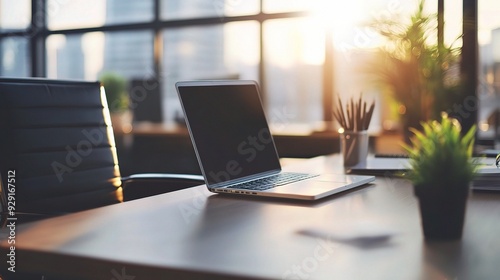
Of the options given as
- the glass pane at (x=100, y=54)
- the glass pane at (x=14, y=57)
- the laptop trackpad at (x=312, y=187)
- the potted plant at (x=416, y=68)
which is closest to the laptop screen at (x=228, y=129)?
the laptop trackpad at (x=312, y=187)

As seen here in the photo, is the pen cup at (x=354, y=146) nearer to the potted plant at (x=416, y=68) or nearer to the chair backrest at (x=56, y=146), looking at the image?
the chair backrest at (x=56, y=146)

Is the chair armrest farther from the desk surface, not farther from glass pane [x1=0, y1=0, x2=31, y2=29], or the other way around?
glass pane [x1=0, y1=0, x2=31, y2=29]

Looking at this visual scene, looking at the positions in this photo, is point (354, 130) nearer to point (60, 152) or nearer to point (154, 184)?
point (154, 184)

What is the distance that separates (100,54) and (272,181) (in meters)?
4.75

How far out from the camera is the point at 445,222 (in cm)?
96

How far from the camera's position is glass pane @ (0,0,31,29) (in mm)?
6188

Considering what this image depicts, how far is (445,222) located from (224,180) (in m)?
0.67

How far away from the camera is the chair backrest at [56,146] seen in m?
1.70

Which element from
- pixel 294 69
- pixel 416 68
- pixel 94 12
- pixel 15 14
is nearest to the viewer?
pixel 416 68

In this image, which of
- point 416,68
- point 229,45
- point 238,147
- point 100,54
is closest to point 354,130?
point 238,147

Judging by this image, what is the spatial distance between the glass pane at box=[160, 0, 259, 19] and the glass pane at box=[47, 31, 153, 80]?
31 centimetres

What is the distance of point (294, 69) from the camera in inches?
201

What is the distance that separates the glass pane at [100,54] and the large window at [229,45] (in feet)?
0.03

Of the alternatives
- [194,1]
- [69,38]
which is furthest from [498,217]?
[69,38]
